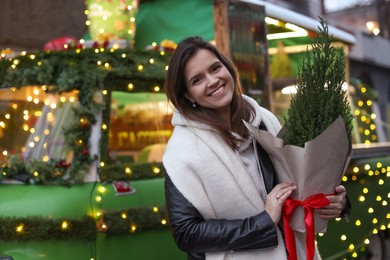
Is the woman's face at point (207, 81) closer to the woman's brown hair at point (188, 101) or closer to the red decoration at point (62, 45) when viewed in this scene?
the woman's brown hair at point (188, 101)

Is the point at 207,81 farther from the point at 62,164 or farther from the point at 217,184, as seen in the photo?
the point at 62,164

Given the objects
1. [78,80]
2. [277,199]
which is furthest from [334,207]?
[78,80]

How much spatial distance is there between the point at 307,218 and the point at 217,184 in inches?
13.8

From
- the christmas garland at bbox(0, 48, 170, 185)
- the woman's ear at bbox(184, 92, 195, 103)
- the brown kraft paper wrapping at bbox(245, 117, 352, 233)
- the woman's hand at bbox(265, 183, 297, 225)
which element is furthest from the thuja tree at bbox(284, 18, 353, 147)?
the christmas garland at bbox(0, 48, 170, 185)

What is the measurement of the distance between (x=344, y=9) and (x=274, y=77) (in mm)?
18013

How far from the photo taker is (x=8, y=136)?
4164 mm

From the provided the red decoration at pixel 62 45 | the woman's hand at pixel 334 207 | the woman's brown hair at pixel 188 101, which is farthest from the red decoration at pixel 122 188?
the woman's hand at pixel 334 207

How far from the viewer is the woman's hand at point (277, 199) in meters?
2.03

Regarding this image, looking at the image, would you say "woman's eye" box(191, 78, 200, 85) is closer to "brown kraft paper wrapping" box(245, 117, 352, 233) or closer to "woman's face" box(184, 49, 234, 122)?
"woman's face" box(184, 49, 234, 122)

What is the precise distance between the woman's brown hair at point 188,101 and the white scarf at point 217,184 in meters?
0.07

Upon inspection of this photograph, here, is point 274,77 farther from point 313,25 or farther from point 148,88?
point 148,88

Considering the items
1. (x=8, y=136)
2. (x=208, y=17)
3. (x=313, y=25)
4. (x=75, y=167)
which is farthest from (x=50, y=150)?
(x=313, y=25)

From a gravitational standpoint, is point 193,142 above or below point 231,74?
below

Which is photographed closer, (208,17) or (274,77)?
(208,17)
